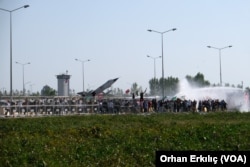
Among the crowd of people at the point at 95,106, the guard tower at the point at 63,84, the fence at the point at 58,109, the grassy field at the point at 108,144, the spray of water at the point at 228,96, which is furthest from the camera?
the guard tower at the point at 63,84

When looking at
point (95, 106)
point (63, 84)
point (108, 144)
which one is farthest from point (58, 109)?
point (63, 84)

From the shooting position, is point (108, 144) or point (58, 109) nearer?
point (108, 144)

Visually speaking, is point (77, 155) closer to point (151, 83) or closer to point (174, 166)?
point (174, 166)

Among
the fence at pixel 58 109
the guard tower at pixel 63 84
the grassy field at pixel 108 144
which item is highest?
the guard tower at pixel 63 84

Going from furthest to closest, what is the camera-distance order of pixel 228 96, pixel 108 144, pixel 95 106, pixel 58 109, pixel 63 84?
pixel 63 84 < pixel 228 96 < pixel 95 106 < pixel 58 109 < pixel 108 144

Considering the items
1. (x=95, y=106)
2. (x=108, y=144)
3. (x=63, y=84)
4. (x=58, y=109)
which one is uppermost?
(x=63, y=84)

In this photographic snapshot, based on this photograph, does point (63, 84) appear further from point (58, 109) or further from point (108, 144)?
point (108, 144)

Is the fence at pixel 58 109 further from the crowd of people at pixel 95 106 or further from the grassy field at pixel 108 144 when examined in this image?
the grassy field at pixel 108 144

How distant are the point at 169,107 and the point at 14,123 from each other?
26.4m

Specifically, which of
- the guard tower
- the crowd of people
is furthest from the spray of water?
the guard tower

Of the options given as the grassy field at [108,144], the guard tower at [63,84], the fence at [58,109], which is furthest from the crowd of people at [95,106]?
the guard tower at [63,84]

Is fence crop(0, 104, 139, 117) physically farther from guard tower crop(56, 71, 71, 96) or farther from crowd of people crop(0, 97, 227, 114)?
guard tower crop(56, 71, 71, 96)

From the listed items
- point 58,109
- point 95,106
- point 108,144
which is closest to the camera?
point 108,144

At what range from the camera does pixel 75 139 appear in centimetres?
2400
